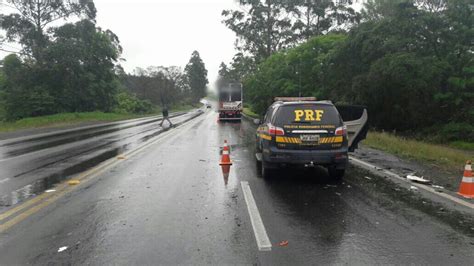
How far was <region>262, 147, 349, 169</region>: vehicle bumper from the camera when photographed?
8.07 meters

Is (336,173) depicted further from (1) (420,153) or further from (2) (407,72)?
(2) (407,72)

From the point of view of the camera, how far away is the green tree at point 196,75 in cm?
14050

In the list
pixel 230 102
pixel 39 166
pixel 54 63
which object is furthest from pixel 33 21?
pixel 39 166

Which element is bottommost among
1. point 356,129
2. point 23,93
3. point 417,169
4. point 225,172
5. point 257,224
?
point 417,169

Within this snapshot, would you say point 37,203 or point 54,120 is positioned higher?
point 37,203

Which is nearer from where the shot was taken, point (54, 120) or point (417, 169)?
point (417, 169)

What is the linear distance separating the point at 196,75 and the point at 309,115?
135 metres

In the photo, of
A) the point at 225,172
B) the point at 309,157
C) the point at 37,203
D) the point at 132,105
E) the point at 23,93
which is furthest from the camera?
the point at 132,105

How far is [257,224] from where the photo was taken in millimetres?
5488

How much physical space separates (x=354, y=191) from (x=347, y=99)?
1760cm

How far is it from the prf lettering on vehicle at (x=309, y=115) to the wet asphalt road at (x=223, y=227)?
4.49 feet

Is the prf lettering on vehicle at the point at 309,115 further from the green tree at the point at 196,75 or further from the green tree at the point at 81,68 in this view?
the green tree at the point at 196,75

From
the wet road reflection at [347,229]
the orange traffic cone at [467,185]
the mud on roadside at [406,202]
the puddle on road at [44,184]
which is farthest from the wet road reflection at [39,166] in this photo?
Answer: the orange traffic cone at [467,185]

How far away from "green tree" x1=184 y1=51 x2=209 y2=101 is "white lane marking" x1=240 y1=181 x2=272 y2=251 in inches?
5303
